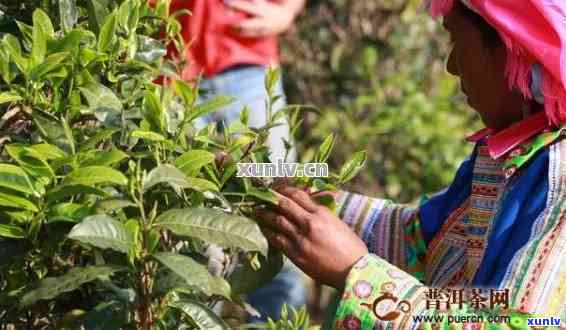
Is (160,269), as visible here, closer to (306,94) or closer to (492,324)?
(492,324)

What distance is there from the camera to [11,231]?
188cm

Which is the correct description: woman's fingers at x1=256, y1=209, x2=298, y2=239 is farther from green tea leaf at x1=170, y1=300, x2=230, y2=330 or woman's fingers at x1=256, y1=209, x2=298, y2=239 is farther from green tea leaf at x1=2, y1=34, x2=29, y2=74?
green tea leaf at x1=2, y1=34, x2=29, y2=74

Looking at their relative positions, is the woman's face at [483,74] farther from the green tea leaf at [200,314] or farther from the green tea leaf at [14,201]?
the green tea leaf at [14,201]

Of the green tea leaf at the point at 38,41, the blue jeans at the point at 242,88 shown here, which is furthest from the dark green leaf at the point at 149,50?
the blue jeans at the point at 242,88

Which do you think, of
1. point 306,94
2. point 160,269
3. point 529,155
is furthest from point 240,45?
point 160,269

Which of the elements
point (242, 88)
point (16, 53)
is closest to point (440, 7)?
point (16, 53)

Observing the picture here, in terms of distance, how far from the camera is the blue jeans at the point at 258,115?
4198mm

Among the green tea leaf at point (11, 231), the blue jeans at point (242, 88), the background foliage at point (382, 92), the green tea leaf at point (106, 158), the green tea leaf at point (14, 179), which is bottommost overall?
the background foliage at point (382, 92)

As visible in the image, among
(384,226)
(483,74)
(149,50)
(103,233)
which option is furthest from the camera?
(384,226)

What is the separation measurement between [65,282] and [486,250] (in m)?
0.91

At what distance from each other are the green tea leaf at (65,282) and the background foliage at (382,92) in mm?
3641

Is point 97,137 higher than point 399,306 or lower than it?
higher

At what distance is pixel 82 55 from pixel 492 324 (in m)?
0.88

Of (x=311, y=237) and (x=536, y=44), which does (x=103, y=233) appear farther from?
(x=536, y=44)
